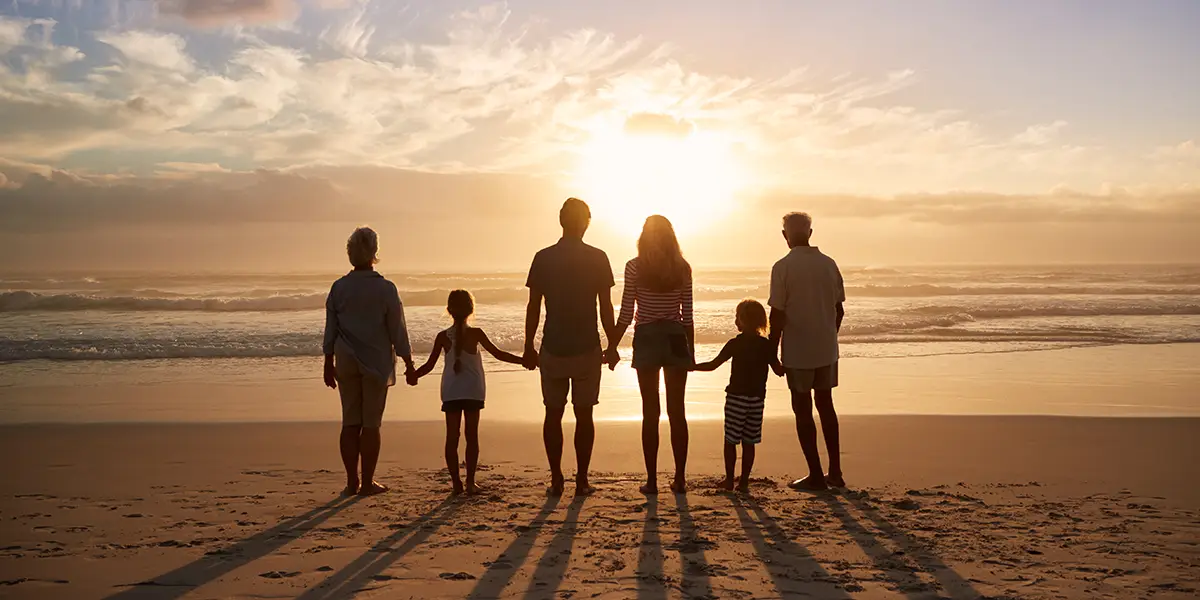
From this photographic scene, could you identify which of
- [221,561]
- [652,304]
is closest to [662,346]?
[652,304]

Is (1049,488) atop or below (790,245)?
below

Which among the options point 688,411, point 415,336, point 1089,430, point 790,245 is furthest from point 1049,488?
point 415,336

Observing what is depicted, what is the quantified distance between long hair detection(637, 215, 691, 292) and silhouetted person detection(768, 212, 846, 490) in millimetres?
731

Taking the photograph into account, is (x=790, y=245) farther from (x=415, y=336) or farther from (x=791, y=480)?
(x=415, y=336)

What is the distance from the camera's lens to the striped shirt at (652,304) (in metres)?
5.76

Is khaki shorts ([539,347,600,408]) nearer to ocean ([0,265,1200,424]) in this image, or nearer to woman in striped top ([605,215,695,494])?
woman in striped top ([605,215,695,494])

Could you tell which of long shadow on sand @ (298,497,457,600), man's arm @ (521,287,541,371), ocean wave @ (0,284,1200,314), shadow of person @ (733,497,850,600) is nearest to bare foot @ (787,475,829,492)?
shadow of person @ (733,497,850,600)

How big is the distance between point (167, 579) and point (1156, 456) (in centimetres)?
734

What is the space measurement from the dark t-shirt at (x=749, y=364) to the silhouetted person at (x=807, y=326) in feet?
0.48

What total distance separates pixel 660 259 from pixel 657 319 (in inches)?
15.5

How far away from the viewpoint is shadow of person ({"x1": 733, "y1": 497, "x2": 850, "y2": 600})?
3887mm

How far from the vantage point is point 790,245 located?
6227 mm

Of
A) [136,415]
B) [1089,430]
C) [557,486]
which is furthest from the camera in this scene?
[136,415]

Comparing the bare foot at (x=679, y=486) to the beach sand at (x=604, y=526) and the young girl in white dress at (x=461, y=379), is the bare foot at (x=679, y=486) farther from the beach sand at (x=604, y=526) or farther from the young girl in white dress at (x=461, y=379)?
the young girl in white dress at (x=461, y=379)
